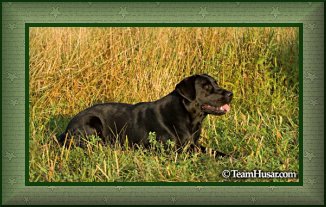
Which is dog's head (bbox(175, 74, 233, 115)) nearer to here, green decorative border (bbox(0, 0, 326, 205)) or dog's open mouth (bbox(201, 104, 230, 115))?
dog's open mouth (bbox(201, 104, 230, 115))

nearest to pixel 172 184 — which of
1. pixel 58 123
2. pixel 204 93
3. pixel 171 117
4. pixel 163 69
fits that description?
pixel 171 117

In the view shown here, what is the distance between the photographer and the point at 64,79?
1001 cm

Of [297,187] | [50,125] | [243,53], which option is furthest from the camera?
[243,53]

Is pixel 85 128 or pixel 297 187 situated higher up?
pixel 85 128

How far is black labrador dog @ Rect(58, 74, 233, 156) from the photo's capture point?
8.67m

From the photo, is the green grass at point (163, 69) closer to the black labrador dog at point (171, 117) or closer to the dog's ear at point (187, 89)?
the black labrador dog at point (171, 117)

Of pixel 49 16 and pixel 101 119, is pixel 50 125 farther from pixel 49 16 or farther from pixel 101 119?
pixel 49 16

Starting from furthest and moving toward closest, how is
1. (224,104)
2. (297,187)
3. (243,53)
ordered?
(243,53)
(224,104)
(297,187)

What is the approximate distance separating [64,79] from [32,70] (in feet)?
1.53

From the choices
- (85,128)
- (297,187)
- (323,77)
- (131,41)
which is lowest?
(297,187)

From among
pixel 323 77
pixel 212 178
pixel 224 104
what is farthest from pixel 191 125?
pixel 323 77

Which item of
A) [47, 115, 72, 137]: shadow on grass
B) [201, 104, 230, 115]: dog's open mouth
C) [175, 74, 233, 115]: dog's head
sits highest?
[175, 74, 233, 115]: dog's head

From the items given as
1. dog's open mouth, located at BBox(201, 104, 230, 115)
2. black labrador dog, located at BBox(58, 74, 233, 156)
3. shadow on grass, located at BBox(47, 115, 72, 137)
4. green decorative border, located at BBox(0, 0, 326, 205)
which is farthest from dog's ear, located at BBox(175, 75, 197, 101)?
shadow on grass, located at BBox(47, 115, 72, 137)

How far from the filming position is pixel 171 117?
28.8ft
